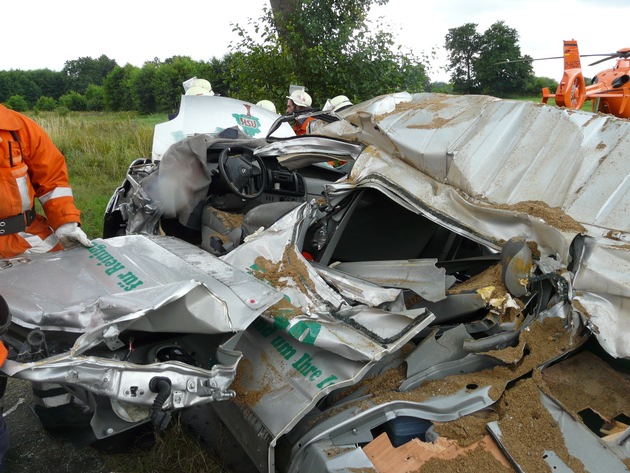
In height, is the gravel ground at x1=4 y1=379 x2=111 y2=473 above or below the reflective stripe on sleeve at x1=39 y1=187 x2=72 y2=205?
below

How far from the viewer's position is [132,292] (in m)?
1.91

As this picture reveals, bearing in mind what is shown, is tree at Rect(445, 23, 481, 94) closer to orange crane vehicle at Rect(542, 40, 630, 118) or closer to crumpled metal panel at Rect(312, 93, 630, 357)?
orange crane vehicle at Rect(542, 40, 630, 118)

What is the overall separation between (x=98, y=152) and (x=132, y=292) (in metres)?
8.89

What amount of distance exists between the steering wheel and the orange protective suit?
93 centimetres

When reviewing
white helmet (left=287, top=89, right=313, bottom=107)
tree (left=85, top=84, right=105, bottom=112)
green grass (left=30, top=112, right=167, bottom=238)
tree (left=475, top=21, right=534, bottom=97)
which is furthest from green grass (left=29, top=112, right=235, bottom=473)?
tree (left=85, top=84, right=105, bottom=112)

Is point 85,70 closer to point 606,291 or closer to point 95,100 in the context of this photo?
point 95,100

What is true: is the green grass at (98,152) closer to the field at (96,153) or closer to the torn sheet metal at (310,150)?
the field at (96,153)

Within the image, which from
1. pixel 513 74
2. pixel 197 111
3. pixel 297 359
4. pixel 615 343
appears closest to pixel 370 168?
pixel 297 359

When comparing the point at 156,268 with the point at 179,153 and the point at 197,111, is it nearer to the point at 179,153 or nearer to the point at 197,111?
the point at 179,153

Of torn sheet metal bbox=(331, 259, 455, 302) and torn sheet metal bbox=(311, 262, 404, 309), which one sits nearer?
torn sheet metal bbox=(311, 262, 404, 309)

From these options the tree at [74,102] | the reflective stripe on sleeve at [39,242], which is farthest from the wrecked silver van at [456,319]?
the tree at [74,102]

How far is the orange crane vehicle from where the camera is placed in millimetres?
6105

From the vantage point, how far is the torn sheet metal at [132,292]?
1.78 m

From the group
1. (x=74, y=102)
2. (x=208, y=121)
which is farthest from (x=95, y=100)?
(x=208, y=121)
